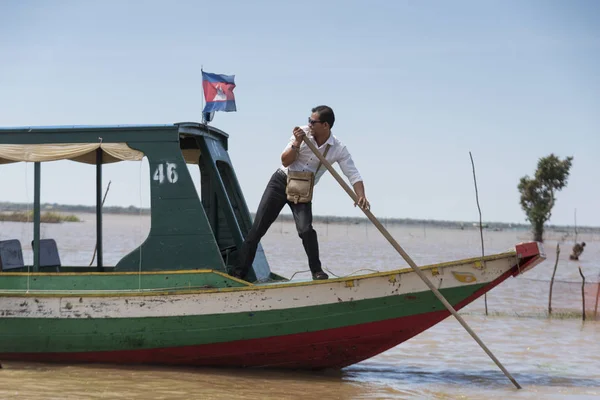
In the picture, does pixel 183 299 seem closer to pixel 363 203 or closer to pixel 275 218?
pixel 275 218

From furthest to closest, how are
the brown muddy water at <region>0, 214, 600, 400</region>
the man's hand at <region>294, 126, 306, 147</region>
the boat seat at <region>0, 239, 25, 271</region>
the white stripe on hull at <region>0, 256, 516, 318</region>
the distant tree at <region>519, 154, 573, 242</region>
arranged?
the distant tree at <region>519, 154, 573, 242</region> → the boat seat at <region>0, 239, 25, 271</region> → the white stripe on hull at <region>0, 256, 516, 318</region> → the man's hand at <region>294, 126, 306, 147</region> → the brown muddy water at <region>0, 214, 600, 400</region>

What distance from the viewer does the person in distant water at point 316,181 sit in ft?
24.4

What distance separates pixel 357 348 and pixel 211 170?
2.58 metres

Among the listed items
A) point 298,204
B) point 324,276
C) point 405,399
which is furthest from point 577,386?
point 298,204

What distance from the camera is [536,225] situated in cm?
4244

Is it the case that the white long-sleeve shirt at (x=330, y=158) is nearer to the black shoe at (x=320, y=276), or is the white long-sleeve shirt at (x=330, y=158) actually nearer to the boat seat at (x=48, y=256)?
the black shoe at (x=320, y=276)

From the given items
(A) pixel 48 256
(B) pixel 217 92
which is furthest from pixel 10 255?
(B) pixel 217 92

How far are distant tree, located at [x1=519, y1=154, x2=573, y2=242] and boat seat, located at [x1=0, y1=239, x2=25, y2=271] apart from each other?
35994 mm

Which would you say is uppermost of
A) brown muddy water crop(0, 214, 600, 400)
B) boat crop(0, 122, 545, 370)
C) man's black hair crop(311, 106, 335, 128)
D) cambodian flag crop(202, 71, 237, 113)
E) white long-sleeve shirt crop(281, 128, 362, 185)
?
cambodian flag crop(202, 71, 237, 113)

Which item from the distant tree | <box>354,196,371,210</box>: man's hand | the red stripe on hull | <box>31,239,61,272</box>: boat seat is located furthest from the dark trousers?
the distant tree

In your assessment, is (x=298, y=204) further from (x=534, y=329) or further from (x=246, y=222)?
(x=534, y=329)

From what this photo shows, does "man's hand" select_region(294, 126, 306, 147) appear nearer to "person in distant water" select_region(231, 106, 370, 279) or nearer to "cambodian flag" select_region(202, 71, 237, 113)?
"person in distant water" select_region(231, 106, 370, 279)

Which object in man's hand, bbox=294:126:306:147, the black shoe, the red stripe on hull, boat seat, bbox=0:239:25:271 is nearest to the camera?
man's hand, bbox=294:126:306:147

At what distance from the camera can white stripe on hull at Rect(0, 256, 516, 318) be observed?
736 cm
